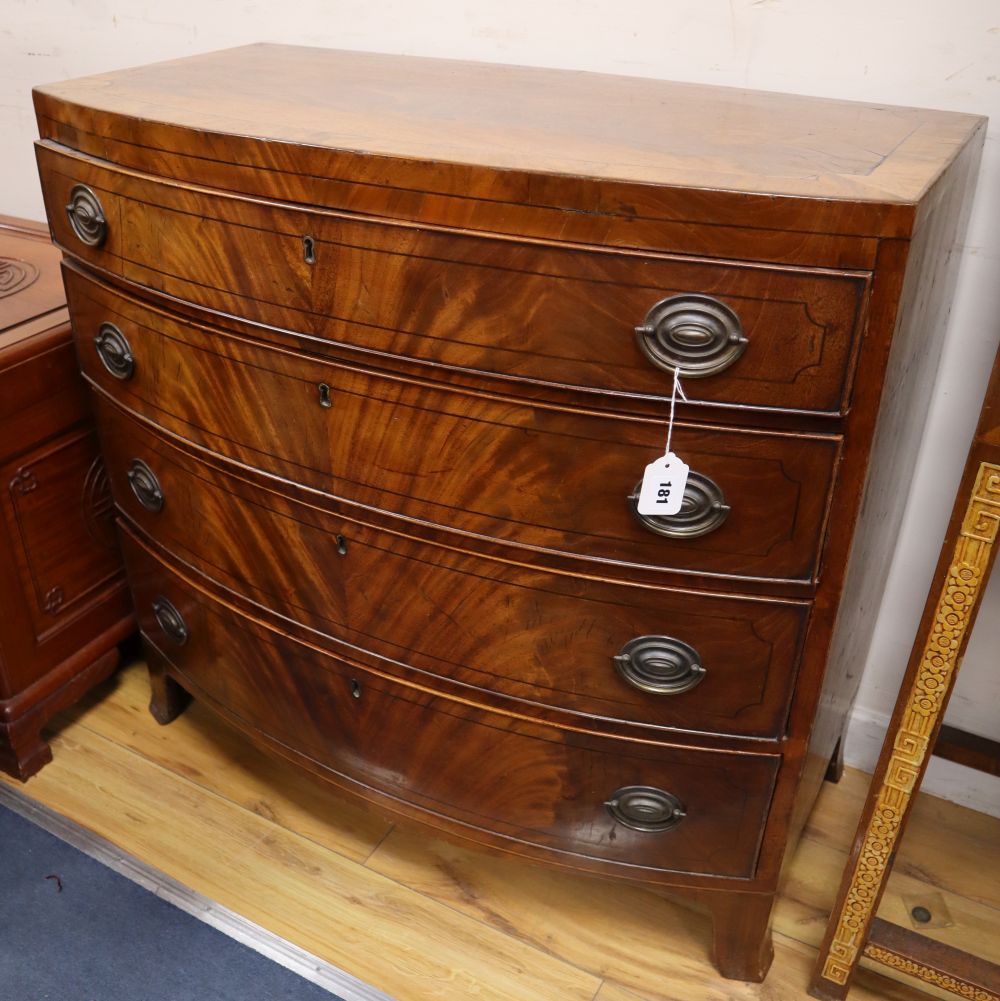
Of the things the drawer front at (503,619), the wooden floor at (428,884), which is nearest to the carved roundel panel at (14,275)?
the drawer front at (503,619)

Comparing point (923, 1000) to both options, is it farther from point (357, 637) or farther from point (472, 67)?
point (472, 67)

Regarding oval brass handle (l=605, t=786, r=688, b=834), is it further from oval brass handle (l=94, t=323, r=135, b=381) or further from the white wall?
oval brass handle (l=94, t=323, r=135, b=381)

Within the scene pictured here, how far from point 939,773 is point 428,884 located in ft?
2.87

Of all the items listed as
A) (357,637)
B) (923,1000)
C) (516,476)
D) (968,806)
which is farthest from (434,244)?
(968,806)

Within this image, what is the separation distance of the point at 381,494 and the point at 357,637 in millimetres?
224

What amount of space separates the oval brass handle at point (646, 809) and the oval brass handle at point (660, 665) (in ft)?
0.55

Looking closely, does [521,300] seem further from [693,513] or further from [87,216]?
[87,216]

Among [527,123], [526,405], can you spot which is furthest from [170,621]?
[527,123]

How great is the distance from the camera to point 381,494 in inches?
43.1

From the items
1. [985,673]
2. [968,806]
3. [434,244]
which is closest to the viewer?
[434,244]

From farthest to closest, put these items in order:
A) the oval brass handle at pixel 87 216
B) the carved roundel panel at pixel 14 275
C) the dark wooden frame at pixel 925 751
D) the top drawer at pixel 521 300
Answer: the carved roundel panel at pixel 14 275 < the oval brass handle at pixel 87 216 < the dark wooden frame at pixel 925 751 < the top drawer at pixel 521 300

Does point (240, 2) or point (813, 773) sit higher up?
point (240, 2)

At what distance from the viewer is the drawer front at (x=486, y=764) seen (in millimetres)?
1166

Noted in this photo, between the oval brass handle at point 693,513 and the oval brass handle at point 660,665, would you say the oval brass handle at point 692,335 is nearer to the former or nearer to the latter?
the oval brass handle at point 693,513
